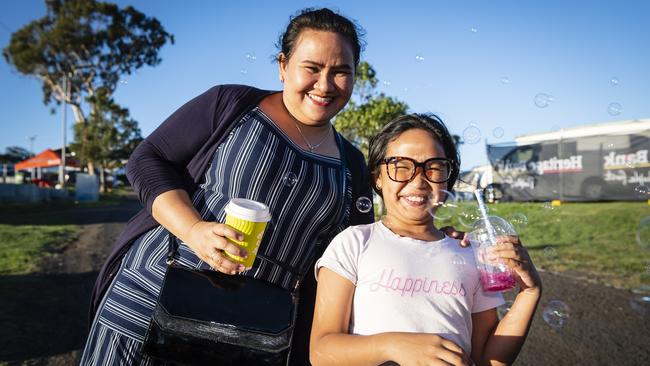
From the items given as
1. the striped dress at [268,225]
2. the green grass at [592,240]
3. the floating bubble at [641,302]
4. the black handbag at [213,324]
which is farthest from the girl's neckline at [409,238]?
the floating bubble at [641,302]

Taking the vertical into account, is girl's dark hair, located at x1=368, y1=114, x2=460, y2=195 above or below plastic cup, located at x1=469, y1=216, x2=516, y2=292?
above

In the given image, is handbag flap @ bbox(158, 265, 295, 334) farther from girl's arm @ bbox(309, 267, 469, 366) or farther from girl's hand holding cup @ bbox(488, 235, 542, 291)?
girl's hand holding cup @ bbox(488, 235, 542, 291)

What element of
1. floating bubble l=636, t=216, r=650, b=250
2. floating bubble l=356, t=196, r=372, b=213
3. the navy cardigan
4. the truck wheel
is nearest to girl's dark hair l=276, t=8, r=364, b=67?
the navy cardigan

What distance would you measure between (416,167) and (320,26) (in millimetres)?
592

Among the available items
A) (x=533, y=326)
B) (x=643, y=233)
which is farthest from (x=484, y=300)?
(x=533, y=326)

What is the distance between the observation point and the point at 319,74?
1.67 m

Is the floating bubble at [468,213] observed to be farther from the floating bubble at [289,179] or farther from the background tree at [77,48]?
the background tree at [77,48]

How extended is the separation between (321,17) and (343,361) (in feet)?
3.77

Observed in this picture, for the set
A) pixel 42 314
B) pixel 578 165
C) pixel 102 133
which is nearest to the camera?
pixel 42 314

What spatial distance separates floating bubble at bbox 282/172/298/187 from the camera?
66.0 inches

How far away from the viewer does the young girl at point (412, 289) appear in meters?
1.35

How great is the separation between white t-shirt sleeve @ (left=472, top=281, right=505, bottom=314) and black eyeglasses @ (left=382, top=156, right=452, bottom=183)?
0.38 m

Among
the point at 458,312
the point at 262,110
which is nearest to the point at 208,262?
the point at 262,110

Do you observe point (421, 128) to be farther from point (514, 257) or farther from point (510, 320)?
point (510, 320)
